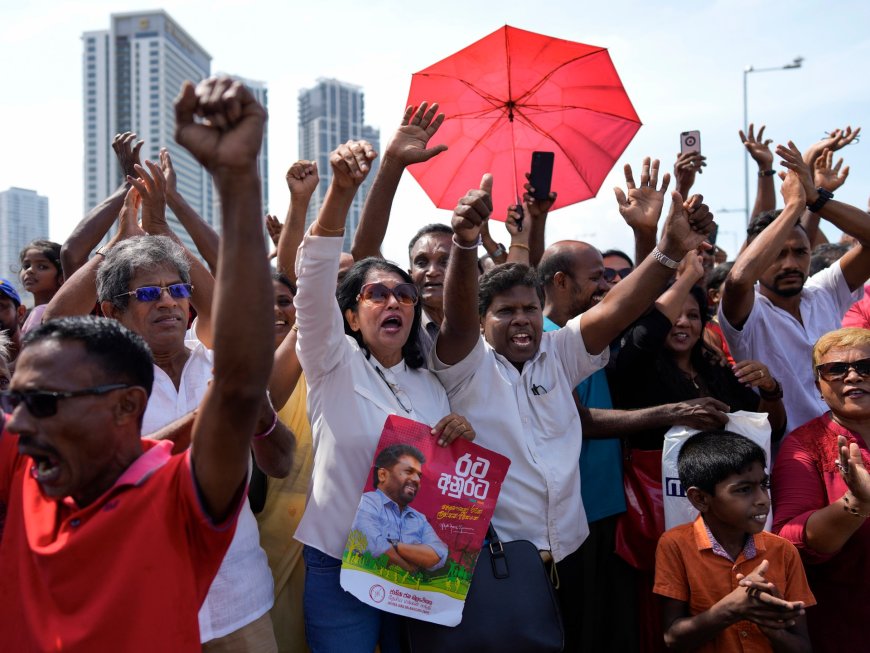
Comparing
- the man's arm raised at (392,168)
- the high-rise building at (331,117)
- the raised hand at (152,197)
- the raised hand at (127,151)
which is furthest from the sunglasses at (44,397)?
the high-rise building at (331,117)

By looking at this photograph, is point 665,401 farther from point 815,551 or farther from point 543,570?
point 543,570

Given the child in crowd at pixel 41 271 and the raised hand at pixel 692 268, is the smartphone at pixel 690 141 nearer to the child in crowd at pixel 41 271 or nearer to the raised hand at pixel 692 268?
the raised hand at pixel 692 268

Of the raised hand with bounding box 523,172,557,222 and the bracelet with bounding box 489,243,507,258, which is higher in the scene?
the raised hand with bounding box 523,172,557,222

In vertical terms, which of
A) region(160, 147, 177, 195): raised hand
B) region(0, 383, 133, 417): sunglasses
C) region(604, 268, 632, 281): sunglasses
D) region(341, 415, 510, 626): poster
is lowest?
region(341, 415, 510, 626): poster

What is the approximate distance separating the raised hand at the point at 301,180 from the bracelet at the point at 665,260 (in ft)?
5.69

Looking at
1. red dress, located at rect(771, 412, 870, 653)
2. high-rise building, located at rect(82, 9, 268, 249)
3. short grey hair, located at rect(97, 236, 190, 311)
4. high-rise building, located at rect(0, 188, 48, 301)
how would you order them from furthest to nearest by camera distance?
high-rise building, located at rect(82, 9, 268, 249), high-rise building, located at rect(0, 188, 48, 301), red dress, located at rect(771, 412, 870, 653), short grey hair, located at rect(97, 236, 190, 311)

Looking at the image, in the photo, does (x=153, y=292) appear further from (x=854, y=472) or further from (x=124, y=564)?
(x=854, y=472)

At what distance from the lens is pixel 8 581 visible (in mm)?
1966

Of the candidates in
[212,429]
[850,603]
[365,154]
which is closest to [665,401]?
[850,603]

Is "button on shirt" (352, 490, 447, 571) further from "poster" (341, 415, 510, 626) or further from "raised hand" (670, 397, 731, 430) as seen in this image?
"raised hand" (670, 397, 731, 430)

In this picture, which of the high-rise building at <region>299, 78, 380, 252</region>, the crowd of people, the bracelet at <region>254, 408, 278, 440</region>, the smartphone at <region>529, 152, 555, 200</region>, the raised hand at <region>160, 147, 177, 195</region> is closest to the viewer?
the crowd of people

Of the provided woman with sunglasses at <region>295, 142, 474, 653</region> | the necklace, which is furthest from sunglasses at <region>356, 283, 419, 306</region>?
the necklace

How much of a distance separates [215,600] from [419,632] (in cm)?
76

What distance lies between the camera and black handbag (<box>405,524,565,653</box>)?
2.94 metres
